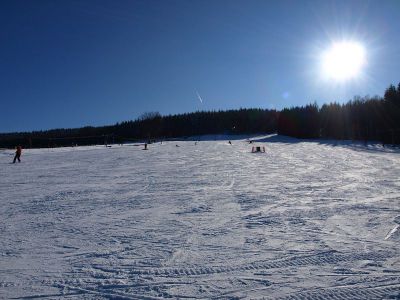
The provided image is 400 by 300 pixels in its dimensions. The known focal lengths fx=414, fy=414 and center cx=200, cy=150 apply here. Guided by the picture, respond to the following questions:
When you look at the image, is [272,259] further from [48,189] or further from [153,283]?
[48,189]

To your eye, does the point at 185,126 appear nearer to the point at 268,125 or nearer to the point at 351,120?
the point at 268,125

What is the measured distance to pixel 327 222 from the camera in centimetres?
986

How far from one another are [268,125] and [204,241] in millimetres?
110647

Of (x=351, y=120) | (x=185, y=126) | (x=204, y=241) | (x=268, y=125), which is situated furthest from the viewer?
(x=185, y=126)

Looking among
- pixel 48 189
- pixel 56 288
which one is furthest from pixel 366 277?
pixel 48 189

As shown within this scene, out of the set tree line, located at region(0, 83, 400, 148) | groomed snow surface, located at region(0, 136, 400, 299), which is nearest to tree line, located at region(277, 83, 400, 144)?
tree line, located at region(0, 83, 400, 148)

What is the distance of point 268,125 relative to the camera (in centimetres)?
11706

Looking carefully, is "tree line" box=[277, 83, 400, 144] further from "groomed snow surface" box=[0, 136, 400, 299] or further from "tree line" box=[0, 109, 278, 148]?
"groomed snow surface" box=[0, 136, 400, 299]

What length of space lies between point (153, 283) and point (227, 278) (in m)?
1.11

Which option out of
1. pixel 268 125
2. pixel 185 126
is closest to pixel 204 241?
pixel 268 125

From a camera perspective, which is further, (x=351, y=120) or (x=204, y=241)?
(x=351, y=120)

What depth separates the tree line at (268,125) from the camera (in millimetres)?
72625

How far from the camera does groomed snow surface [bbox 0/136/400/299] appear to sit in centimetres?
596

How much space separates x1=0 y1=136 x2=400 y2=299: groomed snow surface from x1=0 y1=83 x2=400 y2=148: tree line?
42.0 metres
